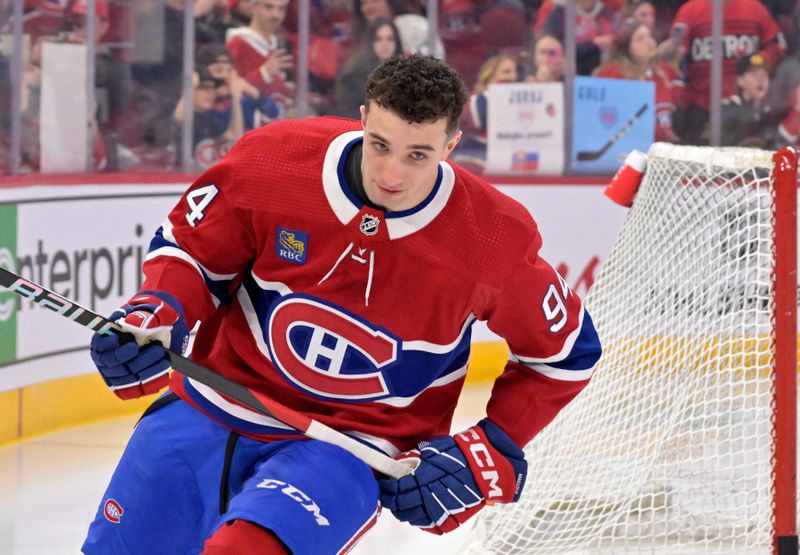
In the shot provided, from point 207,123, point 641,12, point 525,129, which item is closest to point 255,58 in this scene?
point 207,123

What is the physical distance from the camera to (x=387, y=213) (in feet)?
6.56

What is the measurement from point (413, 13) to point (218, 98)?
1.02 m

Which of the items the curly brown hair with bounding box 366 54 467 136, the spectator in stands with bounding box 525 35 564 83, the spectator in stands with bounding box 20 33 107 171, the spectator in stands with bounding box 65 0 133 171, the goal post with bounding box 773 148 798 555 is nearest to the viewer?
the curly brown hair with bounding box 366 54 467 136

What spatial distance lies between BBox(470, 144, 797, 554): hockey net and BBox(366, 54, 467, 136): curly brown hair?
95 centimetres

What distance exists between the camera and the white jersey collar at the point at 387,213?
200cm

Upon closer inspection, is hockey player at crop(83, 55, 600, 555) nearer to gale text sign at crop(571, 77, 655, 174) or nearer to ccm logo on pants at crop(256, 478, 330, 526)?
ccm logo on pants at crop(256, 478, 330, 526)

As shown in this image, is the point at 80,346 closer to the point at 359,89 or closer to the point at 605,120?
the point at 359,89

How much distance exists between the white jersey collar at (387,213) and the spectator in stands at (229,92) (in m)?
3.07

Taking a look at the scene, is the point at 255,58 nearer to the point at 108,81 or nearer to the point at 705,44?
the point at 108,81

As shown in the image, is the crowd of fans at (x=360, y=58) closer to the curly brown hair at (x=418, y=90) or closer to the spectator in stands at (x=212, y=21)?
the spectator in stands at (x=212, y=21)

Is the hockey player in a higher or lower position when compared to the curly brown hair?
lower

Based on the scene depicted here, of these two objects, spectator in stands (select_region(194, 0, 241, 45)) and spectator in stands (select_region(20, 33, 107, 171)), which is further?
spectator in stands (select_region(194, 0, 241, 45))

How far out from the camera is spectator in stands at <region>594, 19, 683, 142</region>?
614 centimetres

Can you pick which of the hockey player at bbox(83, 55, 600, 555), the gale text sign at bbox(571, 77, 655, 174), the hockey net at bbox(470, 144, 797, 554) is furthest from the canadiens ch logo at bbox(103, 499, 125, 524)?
the gale text sign at bbox(571, 77, 655, 174)
